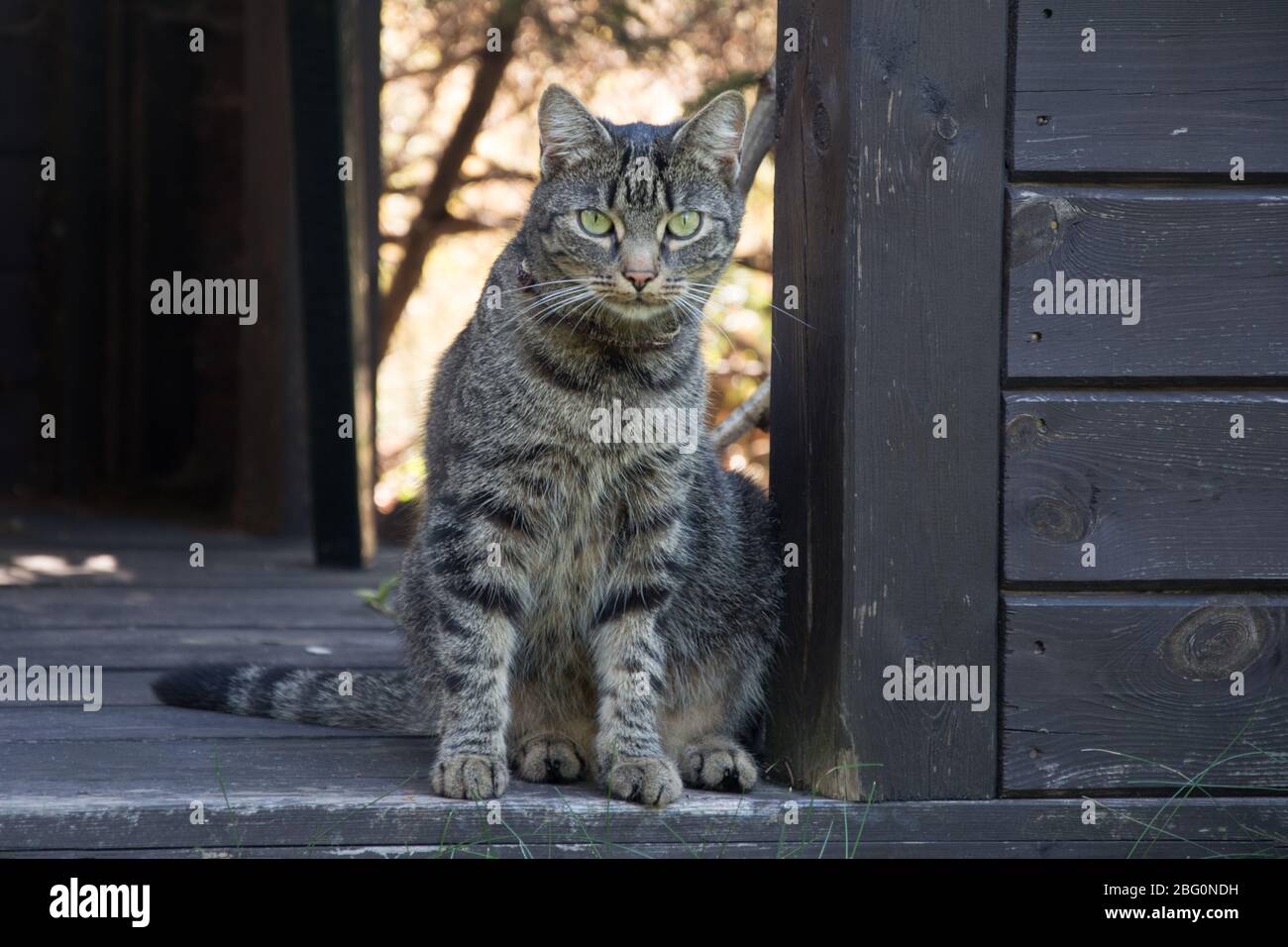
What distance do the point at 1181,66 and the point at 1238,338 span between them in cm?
49

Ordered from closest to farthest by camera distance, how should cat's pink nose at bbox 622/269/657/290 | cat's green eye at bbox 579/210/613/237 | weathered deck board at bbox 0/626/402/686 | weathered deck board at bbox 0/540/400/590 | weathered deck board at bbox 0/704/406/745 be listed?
1. cat's pink nose at bbox 622/269/657/290
2. cat's green eye at bbox 579/210/613/237
3. weathered deck board at bbox 0/704/406/745
4. weathered deck board at bbox 0/626/402/686
5. weathered deck board at bbox 0/540/400/590

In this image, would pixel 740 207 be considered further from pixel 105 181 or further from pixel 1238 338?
pixel 105 181

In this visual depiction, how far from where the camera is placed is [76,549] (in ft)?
19.0

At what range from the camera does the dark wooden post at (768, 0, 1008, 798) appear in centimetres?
247

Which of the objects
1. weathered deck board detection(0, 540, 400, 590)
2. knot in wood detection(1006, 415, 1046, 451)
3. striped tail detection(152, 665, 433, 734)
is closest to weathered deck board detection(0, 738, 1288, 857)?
striped tail detection(152, 665, 433, 734)

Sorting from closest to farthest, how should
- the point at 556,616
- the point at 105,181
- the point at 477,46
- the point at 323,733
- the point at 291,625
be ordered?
the point at 556,616 → the point at 323,733 → the point at 291,625 → the point at 105,181 → the point at 477,46

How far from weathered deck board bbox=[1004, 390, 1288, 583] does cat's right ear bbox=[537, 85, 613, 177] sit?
0.96 m

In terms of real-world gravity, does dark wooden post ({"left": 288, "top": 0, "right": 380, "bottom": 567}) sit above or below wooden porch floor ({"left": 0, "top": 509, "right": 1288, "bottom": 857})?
above

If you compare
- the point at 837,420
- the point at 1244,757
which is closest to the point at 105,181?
the point at 837,420

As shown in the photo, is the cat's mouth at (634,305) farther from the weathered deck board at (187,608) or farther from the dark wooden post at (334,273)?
the dark wooden post at (334,273)

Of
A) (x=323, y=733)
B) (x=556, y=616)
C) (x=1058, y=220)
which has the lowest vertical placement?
(x=323, y=733)

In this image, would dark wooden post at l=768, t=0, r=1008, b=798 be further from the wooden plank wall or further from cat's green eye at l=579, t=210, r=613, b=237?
cat's green eye at l=579, t=210, r=613, b=237

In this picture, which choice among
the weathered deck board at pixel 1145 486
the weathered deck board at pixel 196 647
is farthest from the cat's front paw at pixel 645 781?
the weathered deck board at pixel 196 647

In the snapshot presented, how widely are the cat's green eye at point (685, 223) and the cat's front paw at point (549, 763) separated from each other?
1026 mm
